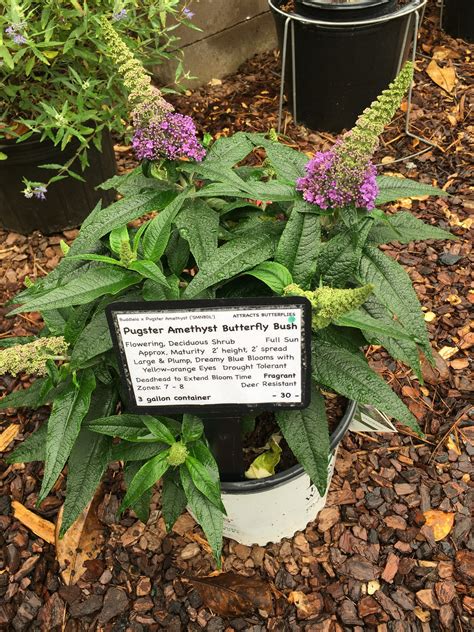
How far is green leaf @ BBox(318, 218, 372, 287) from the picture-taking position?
1.33 metres

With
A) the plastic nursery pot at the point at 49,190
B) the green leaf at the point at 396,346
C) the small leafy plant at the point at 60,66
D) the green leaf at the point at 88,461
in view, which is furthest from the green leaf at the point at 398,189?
the plastic nursery pot at the point at 49,190

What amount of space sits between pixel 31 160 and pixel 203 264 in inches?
72.4

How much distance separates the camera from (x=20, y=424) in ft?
7.78

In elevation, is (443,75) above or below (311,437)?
below

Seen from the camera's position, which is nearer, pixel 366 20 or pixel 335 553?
pixel 335 553

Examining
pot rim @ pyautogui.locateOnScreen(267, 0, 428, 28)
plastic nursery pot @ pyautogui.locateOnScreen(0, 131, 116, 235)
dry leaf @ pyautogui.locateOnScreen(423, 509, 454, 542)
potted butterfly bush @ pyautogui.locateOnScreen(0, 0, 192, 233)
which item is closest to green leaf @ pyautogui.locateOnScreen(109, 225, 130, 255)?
potted butterfly bush @ pyautogui.locateOnScreen(0, 0, 192, 233)

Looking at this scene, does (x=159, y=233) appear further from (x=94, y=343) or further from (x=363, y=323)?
(x=363, y=323)

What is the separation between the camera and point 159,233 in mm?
1346

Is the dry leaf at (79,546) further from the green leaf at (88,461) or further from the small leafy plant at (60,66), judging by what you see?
the small leafy plant at (60,66)

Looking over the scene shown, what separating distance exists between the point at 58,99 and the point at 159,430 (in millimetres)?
1814

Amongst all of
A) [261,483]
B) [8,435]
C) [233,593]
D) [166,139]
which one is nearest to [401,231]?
[166,139]

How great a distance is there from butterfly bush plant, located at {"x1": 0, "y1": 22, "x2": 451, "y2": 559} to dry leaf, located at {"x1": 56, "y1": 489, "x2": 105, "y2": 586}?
0.61 metres

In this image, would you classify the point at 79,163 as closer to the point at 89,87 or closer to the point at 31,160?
the point at 31,160

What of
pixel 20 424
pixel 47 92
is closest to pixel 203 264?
pixel 20 424
